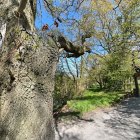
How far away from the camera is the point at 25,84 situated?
2.94m

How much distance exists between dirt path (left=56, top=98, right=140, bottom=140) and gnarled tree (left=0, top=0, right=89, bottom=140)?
542cm

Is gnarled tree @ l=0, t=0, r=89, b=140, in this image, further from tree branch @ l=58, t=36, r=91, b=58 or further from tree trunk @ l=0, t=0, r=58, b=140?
tree branch @ l=58, t=36, r=91, b=58

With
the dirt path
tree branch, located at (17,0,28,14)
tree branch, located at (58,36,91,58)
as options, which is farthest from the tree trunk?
the dirt path

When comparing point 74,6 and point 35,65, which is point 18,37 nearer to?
point 35,65

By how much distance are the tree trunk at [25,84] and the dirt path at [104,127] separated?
17.8ft

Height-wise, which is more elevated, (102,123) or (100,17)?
(100,17)

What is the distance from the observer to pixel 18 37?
3.16m

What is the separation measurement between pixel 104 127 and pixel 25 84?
726cm

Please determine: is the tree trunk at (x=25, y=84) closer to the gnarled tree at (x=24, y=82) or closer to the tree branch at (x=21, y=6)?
the gnarled tree at (x=24, y=82)

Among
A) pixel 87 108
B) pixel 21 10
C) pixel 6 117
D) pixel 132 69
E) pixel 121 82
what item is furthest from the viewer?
pixel 121 82

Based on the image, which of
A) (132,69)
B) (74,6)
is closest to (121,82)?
(132,69)

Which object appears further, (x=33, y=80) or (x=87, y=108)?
(x=87, y=108)

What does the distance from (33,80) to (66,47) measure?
225 cm

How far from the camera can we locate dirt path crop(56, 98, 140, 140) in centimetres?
834
